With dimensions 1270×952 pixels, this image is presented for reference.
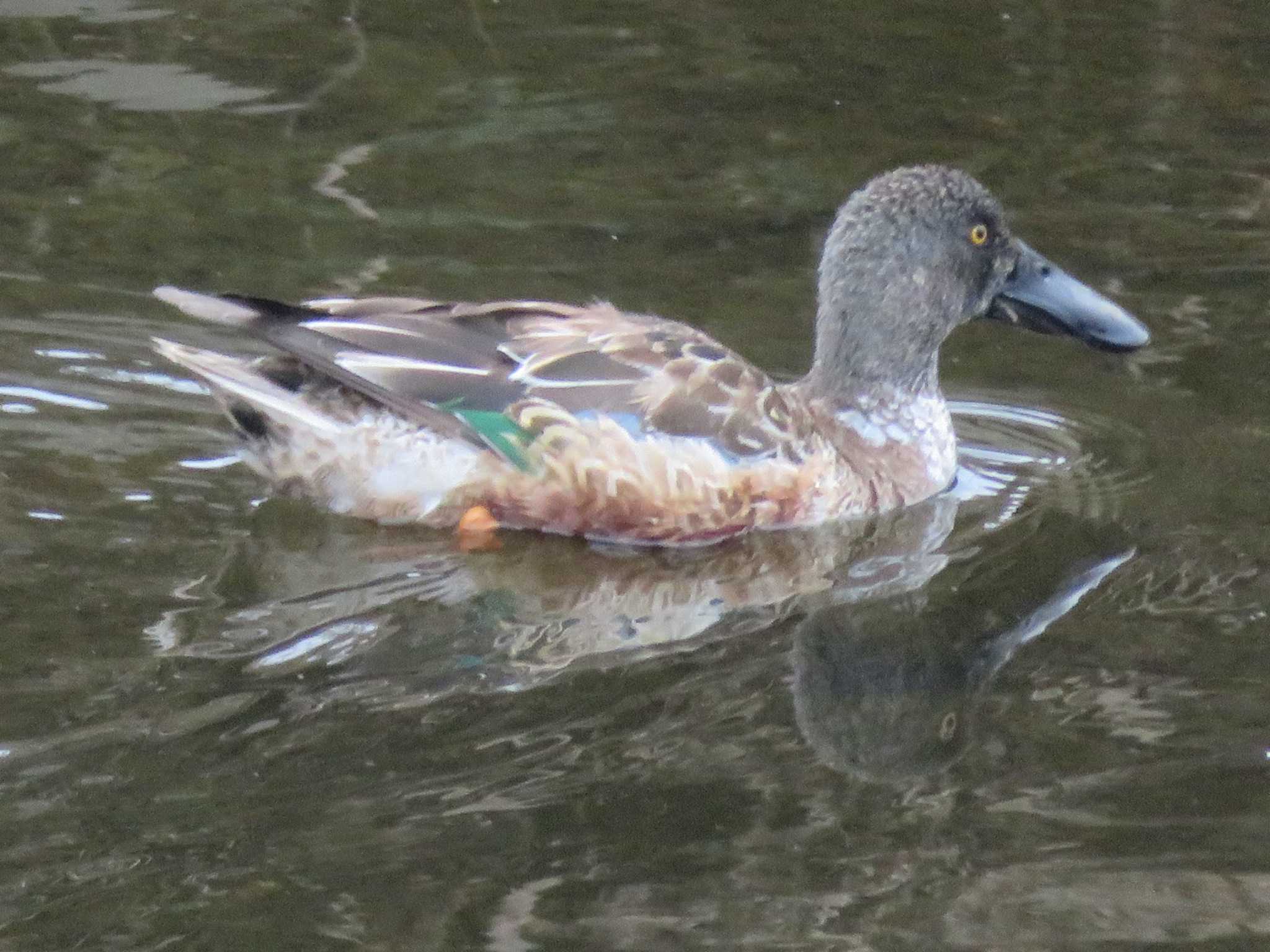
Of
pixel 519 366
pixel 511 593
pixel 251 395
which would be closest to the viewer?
pixel 511 593

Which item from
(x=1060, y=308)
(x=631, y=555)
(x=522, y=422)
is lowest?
(x=631, y=555)

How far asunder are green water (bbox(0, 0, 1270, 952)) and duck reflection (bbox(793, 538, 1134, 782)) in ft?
0.06

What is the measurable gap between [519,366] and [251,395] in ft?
2.81

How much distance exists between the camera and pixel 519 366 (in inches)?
281

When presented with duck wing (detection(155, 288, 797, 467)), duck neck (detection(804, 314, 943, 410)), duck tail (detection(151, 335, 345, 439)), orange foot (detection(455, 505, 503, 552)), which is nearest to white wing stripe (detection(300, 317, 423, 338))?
duck wing (detection(155, 288, 797, 467))

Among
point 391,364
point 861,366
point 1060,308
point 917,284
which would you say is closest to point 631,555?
point 391,364

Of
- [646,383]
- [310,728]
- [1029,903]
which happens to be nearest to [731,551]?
[646,383]

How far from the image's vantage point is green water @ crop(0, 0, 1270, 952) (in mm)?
4891

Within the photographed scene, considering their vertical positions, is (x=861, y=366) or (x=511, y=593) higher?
(x=861, y=366)

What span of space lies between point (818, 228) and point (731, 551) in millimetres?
2818

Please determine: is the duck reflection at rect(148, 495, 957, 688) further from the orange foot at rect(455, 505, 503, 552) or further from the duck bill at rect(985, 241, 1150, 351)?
the duck bill at rect(985, 241, 1150, 351)

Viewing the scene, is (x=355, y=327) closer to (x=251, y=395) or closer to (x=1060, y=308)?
(x=251, y=395)

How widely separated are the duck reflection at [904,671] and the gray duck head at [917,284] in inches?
45.3

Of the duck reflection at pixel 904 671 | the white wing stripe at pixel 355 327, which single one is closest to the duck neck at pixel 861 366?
the duck reflection at pixel 904 671
